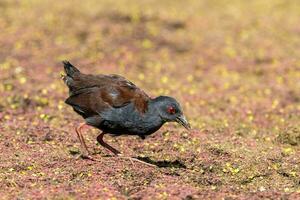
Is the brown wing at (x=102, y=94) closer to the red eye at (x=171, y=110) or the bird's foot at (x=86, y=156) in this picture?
the red eye at (x=171, y=110)

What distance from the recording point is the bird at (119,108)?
8852 millimetres

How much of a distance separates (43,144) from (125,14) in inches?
318

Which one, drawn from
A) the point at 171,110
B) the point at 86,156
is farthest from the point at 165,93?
the point at 171,110

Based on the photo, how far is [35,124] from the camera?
11.1 metres

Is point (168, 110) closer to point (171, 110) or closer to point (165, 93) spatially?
point (171, 110)

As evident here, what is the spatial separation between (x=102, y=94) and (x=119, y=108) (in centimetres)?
38

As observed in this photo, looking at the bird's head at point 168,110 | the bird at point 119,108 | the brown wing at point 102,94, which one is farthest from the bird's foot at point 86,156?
the bird's head at point 168,110

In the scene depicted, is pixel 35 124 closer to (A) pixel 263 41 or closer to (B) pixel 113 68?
(B) pixel 113 68

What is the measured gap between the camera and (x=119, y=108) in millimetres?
8930

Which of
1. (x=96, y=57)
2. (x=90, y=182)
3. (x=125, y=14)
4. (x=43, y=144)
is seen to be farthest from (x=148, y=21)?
(x=90, y=182)

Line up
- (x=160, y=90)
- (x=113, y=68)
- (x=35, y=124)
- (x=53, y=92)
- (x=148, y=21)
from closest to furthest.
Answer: (x=35, y=124) < (x=53, y=92) < (x=160, y=90) < (x=113, y=68) < (x=148, y=21)

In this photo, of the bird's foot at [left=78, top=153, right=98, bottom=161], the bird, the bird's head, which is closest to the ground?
the bird's foot at [left=78, top=153, right=98, bottom=161]

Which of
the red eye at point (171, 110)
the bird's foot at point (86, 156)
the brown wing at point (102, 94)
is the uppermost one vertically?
the brown wing at point (102, 94)

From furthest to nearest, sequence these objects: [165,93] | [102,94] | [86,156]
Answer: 1. [165,93]
2. [86,156]
3. [102,94]
